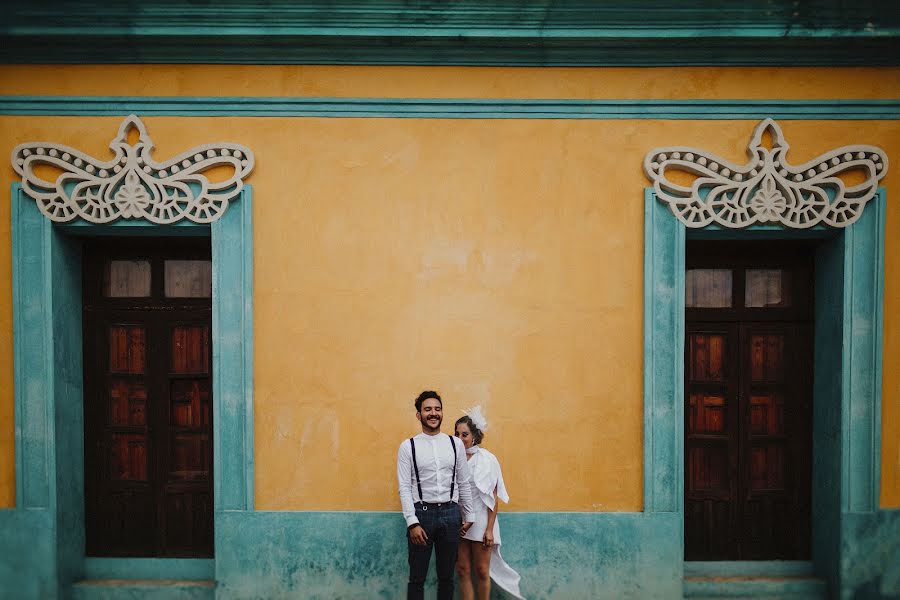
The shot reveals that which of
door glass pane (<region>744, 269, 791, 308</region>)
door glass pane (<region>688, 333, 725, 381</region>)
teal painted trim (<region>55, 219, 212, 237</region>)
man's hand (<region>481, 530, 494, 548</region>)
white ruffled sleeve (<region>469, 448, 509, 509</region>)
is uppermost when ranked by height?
teal painted trim (<region>55, 219, 212, 237</region>)

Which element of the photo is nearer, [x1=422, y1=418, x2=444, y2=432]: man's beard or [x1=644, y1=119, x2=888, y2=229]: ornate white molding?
[x1=422, y1=418, x2=444, y2=432]: man's beard

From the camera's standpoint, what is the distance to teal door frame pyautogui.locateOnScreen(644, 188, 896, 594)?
457 centimetres

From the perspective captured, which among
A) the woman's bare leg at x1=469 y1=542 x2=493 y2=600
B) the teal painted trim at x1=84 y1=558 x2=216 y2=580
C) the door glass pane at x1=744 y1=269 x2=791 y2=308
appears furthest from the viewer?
the door glass pane at x1=744 y1=269 x2=791 y2=308

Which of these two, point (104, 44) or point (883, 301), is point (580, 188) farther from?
point (104, 44)

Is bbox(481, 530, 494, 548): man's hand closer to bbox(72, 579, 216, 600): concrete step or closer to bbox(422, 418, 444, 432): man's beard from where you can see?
bbox(422, 418, 444, 432): man's beard

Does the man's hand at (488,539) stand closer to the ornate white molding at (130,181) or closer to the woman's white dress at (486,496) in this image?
the woman's white dress at (486,496)

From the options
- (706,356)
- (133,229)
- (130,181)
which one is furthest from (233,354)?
(706,356)

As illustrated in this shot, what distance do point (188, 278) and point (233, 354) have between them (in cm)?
89

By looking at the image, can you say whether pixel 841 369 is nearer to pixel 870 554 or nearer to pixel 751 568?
pixel 870 554

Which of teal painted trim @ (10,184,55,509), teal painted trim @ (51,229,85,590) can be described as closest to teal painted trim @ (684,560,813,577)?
teal painted trim @ (51,229,85,590)

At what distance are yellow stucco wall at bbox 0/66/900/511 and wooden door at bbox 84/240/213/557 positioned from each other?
61 cm

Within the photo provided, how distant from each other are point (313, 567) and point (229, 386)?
1.51 meters

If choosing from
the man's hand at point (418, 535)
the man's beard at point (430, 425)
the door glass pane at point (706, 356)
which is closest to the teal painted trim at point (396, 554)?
the man's hand at point (418, 535)

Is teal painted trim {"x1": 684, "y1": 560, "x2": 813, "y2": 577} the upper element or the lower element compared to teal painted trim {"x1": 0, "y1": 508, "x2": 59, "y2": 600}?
lower
